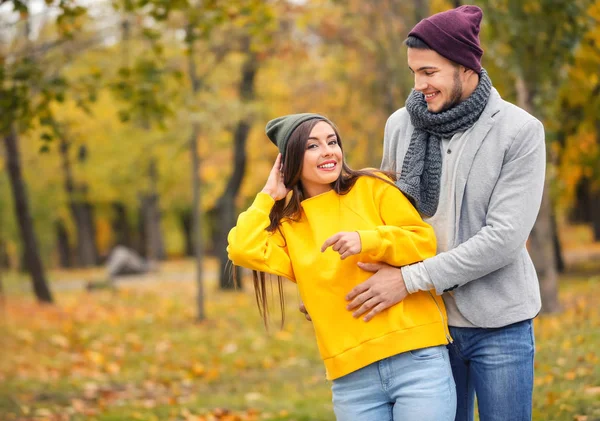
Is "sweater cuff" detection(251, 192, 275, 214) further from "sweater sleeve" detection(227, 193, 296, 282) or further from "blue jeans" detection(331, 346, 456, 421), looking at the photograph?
"blue jeans" detection(331, 346, 456, 421)

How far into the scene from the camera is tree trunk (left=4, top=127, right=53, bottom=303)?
1595cm

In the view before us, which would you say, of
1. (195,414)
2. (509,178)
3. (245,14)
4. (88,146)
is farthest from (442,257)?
(88,146)

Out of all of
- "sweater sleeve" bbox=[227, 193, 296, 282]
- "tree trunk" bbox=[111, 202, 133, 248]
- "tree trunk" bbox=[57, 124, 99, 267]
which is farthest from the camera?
"tree trunk" bbox=[111, 202, 133, 248]

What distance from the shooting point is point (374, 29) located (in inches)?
559

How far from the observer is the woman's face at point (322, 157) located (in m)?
3.22

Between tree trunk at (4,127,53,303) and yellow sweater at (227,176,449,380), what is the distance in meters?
13.7

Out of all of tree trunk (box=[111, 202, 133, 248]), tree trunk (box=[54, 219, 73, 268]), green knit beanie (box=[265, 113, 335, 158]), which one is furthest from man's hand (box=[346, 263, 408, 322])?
tree trunk (box=[54, 219, 73, 268])

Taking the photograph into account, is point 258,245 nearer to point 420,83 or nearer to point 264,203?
point 264,203

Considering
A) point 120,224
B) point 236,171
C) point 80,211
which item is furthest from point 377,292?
point 120,224

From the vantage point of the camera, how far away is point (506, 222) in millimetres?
2926

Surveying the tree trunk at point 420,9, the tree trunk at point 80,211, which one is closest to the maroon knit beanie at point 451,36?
the tree trunk at point 420,9

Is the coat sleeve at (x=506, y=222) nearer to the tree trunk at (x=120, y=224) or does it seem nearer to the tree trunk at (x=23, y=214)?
the tree trunk at (x=23, y=214)

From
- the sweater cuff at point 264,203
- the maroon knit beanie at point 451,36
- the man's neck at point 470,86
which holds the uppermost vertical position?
the maroon knit beanie at point 451,36

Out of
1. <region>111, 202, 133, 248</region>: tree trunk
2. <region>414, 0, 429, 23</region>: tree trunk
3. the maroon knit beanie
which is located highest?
<region>414, 0, 429, 23</region>: tree trunk
